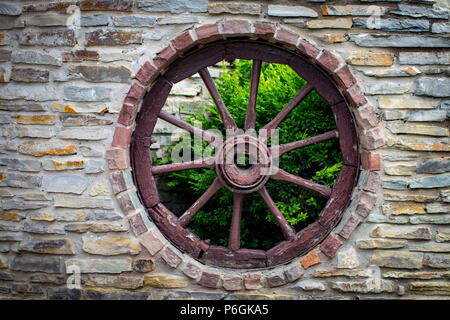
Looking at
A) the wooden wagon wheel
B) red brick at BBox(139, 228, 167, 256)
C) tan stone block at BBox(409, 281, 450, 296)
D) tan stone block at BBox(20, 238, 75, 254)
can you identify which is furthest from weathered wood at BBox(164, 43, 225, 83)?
tan stone block at BBox(409, 281, 450, 296)

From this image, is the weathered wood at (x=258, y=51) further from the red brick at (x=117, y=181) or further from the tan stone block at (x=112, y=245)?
the tan stone block at (x=112, y=245)

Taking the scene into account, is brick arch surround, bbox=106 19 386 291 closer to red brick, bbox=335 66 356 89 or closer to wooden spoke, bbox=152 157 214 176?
red brick, bbox=335 66 356 89

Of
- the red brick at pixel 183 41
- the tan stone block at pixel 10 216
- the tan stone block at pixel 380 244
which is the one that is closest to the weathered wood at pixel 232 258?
the tan stone block at pixel 380 244

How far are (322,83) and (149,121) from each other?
110 cm

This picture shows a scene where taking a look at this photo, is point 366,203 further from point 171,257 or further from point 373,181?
point 171,257

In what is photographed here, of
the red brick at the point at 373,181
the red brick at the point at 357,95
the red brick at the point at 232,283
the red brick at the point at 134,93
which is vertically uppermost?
the red brick at the point at 134,93

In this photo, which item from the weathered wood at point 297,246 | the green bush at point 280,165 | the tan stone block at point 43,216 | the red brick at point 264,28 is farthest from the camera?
the green bush at point 280,165

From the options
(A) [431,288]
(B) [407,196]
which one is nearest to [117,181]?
(B) [407,196]

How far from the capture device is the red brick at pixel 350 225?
206cm

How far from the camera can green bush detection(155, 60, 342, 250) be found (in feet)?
8.76

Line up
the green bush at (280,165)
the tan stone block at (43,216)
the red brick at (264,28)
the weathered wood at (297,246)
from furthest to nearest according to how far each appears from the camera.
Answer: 1. the green bush at (280,165)
2. the weathered wood at (297,246)
3. the tan stone block at (43,216)
4. the red brick at (264,28)

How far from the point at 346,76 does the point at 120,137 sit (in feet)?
4.50

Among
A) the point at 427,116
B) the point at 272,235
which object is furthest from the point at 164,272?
the point at 427,116

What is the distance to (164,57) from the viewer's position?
80.1 inches
